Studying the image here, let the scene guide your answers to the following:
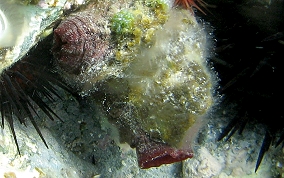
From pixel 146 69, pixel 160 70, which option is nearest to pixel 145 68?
pixel 146 69

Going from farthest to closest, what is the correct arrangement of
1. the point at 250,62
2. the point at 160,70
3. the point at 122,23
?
the point at 250,62 → the point at 160,70 → the point at 122,23

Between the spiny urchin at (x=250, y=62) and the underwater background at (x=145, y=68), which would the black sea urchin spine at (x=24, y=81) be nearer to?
the underwater background at (x=145, y=68)

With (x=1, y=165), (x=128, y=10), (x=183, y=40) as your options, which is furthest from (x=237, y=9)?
(x=1, y=165)

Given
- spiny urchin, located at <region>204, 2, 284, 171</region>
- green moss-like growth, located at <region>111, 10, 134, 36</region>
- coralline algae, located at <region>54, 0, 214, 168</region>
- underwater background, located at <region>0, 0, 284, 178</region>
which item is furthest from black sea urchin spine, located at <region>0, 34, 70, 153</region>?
spiny urchin, located at <region>204, 2, 284, 171</region>

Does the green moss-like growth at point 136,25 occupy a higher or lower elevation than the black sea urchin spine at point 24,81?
higher

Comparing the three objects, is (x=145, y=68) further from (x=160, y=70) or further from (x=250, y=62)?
(x=250, y=62)

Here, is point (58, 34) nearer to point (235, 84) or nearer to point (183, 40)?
point (183, 40)

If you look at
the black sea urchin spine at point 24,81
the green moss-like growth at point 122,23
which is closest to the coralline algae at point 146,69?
the green moss-like growth at point 122,23

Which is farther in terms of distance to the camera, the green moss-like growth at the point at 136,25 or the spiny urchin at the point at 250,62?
the spiny urchin at the point at 250,62

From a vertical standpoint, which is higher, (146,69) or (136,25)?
(136,25)
